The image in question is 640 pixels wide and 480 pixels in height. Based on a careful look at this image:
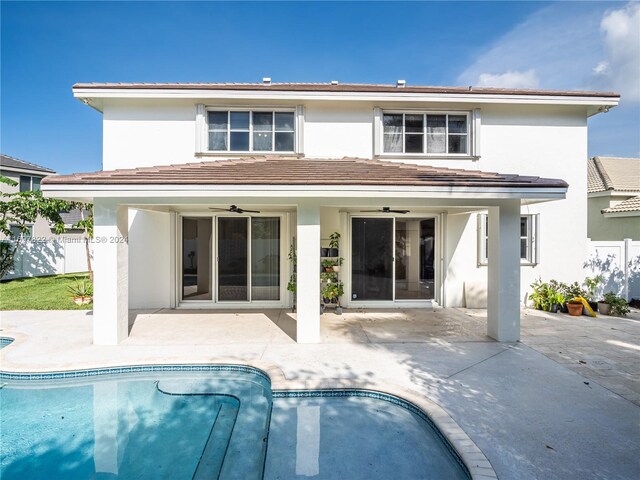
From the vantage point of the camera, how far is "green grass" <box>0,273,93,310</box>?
491 inches

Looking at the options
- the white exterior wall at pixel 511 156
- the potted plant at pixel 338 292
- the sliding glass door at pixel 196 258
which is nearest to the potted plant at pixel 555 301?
the white exterior wall at pixel 511 156

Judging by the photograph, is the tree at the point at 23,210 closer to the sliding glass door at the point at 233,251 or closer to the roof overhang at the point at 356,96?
the roof overhang at the point at 356,96

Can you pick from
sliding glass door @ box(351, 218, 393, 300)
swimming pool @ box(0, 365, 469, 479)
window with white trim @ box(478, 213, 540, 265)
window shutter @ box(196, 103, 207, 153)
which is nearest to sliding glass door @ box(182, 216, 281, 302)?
window shutter @ box(196, 103, 207, 153)

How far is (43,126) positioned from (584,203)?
34.3m

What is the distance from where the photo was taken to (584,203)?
41.4 feet

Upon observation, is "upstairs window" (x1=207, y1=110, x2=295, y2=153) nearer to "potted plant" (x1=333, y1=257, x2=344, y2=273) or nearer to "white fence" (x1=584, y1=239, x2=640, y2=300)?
"potted plant" (x1=333, y1=257, x2=344, y2=273)

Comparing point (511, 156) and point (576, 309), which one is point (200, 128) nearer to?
point (511, 156)

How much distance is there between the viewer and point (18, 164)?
26.0m

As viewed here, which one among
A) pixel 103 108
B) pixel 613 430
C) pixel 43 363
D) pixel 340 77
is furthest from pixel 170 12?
pixel 613 430

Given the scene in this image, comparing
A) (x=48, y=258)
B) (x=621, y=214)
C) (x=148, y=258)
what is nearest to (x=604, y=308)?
(x=621, y=214)

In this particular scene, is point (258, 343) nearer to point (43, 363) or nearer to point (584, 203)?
point (43, 363)

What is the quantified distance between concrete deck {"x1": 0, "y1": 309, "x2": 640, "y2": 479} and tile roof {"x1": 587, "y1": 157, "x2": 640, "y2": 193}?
464 inches

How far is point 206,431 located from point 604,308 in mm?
13869

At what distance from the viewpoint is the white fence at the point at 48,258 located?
62.7ft
